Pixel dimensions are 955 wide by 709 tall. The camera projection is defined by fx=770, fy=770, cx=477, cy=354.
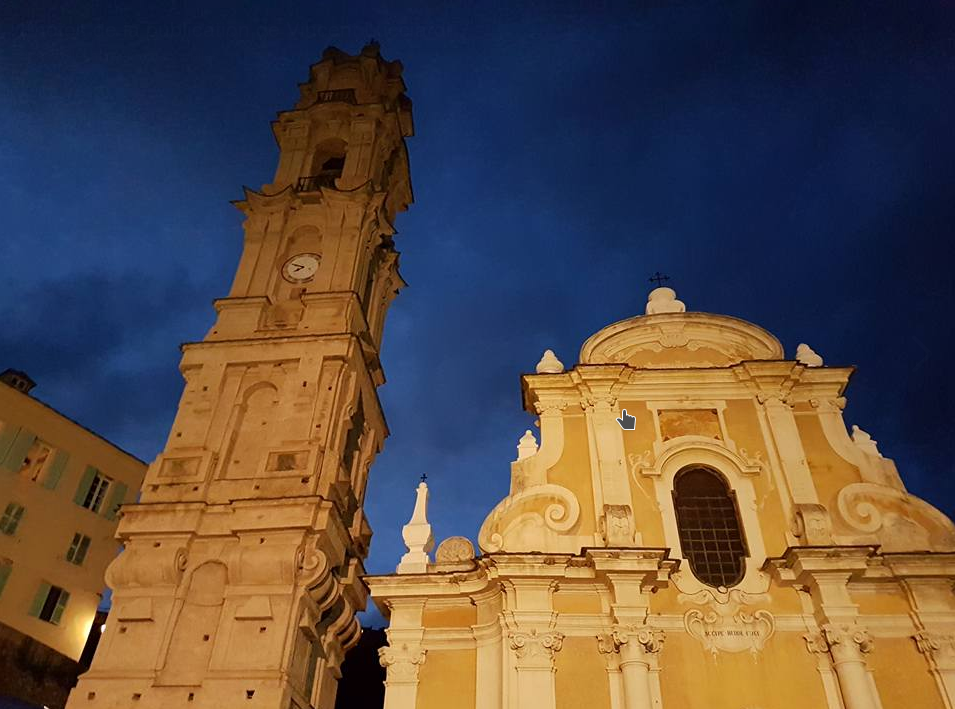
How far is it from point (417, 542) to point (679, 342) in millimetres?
6856

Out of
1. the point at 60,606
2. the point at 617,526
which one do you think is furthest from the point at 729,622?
the point at 60,606

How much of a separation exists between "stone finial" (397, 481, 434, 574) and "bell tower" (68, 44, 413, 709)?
1862 millimetres

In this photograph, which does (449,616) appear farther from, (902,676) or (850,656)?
(902,676)

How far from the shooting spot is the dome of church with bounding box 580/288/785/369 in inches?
632

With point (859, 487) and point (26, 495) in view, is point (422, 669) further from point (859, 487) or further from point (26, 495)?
point (26, 495)

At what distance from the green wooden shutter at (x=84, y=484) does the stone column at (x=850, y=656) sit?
65.3ft

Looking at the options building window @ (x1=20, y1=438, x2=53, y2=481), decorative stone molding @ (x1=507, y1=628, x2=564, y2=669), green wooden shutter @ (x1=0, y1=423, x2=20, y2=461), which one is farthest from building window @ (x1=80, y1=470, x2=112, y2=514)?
decorative stone molding @ (x1=507, y1=628, x2=564, y2=669)

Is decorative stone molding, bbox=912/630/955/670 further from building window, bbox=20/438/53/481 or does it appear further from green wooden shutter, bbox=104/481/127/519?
building window, bbox=20/438/53/481

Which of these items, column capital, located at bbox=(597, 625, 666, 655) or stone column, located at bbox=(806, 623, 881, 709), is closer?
stone column, located at bbox=(806, 623, 881, 709)

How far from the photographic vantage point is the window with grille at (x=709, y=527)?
13078mm

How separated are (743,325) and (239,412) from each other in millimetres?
11239

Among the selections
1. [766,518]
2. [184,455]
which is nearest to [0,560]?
[184,455]

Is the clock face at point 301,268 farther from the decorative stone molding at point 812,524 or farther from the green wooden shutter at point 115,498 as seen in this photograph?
the decorative stone molding at point 812,524

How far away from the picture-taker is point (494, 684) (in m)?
12.2
